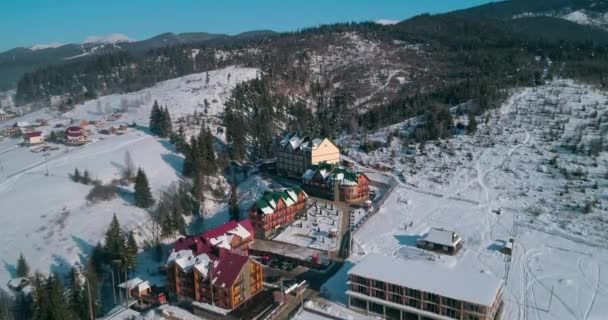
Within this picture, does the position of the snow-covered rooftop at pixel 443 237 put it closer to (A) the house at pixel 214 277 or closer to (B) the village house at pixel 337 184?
(B) the village house at pixel 337 184

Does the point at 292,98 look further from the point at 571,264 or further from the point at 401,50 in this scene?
the point at 571,264

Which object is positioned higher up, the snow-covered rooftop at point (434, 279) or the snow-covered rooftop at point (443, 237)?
the snow-covered rooftop at point (434, 279)

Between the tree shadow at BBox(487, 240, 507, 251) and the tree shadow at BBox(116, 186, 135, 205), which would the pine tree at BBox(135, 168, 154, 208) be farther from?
the tree shadow at BBox(487, 240, 507, 251)

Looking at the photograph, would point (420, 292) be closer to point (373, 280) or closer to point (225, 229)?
point (373, 280)

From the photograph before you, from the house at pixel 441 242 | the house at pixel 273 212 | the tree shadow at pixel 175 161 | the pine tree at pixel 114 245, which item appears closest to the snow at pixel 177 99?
the tree shadow at pixel 175 161

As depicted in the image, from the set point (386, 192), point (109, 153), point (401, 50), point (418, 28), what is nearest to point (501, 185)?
point (386, 192)

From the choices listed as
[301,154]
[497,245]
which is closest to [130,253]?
[301,154]
